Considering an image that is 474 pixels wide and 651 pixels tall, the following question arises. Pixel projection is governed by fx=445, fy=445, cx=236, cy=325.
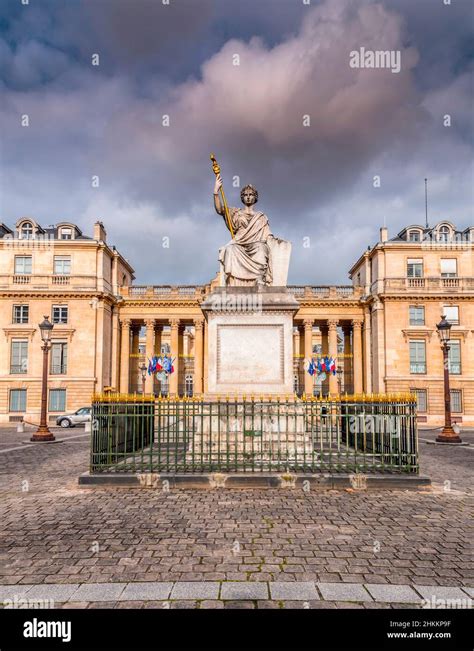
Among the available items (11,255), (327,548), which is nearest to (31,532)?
(327,548)

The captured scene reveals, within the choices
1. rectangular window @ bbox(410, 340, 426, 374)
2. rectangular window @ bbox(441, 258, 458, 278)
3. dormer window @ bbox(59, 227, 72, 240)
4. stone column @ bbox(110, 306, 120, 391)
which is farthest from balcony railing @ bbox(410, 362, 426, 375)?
dormer window @ bbox(59, 227, 72, 240)

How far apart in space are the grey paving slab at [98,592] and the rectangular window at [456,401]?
39.6 metres

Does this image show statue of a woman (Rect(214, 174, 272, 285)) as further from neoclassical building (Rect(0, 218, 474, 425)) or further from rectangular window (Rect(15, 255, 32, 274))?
rectangular window (Rect(15, 255, 32, 274))

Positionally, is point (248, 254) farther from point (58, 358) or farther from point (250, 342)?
point (58, 358)

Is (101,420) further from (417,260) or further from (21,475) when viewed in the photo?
(417,260)

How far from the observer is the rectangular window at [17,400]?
125 feet

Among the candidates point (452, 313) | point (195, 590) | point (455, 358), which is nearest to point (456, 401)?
point (455, 358)

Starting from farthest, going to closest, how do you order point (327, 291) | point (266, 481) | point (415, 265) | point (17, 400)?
1. point (327, 291)
2. point (415, 265)
3. point (17, 400)
4. point (266, 481)

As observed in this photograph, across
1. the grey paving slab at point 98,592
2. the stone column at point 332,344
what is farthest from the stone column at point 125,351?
the grey paving slab at point 98,592

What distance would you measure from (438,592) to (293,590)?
4.16 feet

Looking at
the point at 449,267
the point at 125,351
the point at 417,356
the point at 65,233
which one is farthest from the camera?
the point at 125,351

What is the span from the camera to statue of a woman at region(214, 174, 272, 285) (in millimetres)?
10734

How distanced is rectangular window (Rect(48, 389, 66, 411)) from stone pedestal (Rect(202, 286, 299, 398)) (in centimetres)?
3254

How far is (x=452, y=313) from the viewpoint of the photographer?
39688mm
